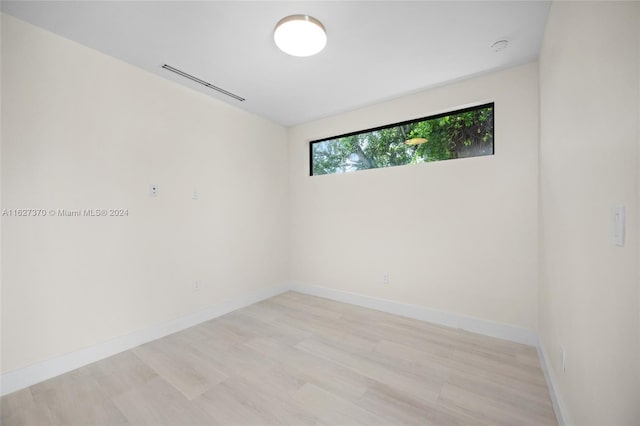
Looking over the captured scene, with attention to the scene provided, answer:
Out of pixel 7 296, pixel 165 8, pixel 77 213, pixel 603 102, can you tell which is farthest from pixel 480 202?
pixel 7 296

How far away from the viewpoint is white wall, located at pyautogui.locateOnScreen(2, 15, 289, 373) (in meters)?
1.82

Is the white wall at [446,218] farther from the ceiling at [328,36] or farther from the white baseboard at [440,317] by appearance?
the ceiling at [328,36]

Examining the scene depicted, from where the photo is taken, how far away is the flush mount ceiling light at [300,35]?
1775 mm

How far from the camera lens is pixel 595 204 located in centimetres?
97

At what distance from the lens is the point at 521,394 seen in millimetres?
1684

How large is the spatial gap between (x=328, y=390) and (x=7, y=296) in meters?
2.33

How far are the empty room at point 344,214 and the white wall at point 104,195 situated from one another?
2 centimetres

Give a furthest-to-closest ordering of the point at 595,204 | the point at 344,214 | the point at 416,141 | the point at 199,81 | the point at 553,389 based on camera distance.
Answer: the point at 344,214, the point at 416,141, the point at 199,81, the point at 553,389, the point at 595,204

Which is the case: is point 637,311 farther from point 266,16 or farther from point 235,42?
point 235,42

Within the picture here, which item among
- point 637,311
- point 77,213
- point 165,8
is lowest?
Result: point 637,311

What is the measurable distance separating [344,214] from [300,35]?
2212mm

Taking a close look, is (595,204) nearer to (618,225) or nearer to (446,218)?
(618,225)

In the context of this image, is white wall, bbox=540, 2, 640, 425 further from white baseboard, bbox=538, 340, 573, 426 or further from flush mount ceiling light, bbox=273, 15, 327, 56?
flush mount ceiling light, bbox=273, 15, 327, 56

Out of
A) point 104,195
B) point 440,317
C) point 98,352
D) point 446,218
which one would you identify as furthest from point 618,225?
point 98,352
